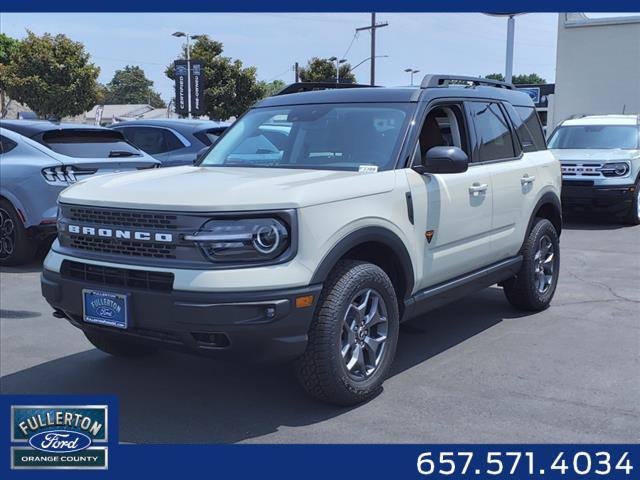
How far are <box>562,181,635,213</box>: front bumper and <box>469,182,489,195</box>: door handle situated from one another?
23.7ft

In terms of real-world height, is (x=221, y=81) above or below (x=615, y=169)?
above

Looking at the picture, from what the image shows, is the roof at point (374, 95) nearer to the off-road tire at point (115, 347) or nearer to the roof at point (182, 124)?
the off-road tire at point (115, 347)

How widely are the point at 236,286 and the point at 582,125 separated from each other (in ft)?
37.4

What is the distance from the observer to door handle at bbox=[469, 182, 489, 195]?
16.2 ft

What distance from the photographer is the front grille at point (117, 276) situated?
3527 mm

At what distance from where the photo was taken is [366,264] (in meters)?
3.98

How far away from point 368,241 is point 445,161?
0.79 metres

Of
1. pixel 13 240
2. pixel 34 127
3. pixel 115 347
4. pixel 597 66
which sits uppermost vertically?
pixel 597 66

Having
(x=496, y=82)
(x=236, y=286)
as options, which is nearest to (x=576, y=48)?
(x=496, y=82)

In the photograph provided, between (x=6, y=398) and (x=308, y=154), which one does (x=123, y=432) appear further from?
(x=308, y=154)

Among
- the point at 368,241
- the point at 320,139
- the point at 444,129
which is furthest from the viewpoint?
the point at 444,129

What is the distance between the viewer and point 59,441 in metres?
3.41

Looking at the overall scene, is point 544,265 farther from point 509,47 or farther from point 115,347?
point 509,47

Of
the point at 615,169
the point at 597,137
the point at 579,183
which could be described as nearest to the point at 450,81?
the point at 579,183
